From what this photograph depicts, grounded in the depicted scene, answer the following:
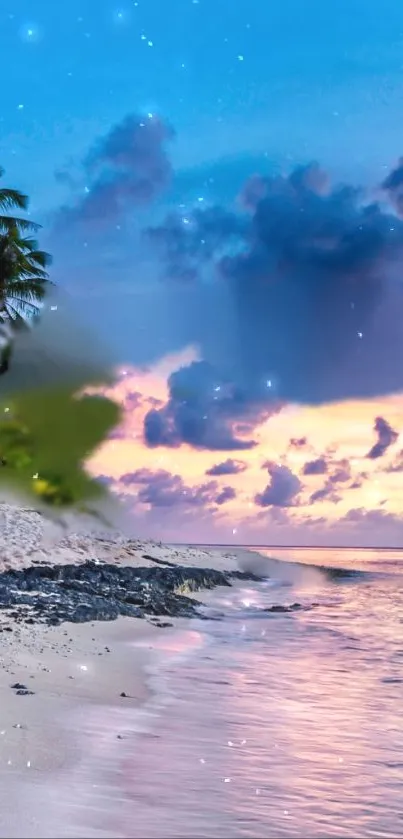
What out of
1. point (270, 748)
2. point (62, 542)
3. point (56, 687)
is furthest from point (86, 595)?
point (270, 748)

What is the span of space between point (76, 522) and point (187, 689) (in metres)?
27.1

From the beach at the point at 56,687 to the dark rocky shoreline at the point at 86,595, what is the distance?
96 mm

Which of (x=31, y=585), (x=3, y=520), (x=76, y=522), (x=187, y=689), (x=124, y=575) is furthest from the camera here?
(x=76, y=522)

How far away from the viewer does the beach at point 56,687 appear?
5766mm

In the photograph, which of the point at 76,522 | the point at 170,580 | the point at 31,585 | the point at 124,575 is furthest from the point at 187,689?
the point at 76,522

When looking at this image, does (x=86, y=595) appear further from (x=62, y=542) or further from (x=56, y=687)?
(x=56, y=687)

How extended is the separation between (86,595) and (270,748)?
13.0 meters

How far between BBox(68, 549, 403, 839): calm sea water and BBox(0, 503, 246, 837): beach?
1.45ft

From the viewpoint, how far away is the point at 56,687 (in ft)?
31.8

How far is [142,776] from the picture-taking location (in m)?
6.39

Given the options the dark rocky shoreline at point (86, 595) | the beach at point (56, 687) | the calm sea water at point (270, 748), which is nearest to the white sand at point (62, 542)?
the dark rocky shoreline at point (86, 595)

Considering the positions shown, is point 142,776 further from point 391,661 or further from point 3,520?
point 3,520

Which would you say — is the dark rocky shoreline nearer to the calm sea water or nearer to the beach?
the beach

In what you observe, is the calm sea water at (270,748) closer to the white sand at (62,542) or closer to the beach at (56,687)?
the beach at (56,687)
